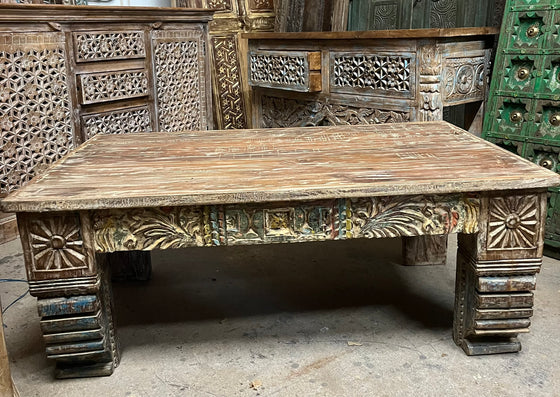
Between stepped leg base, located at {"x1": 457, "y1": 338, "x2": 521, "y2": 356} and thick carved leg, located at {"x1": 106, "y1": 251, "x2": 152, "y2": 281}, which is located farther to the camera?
thick carved leg, located at {"x1": 106, "y1": 251, "x2": 152, "y2": 281}

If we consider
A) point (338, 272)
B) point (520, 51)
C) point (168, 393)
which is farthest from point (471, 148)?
point (168, 393)

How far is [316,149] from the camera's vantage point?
2254 mm

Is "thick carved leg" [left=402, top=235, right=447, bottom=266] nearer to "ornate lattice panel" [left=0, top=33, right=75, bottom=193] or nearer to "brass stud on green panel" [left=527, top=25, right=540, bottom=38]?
"brass stud on green panel" [left=527, top=25, right=540, bottom=38]

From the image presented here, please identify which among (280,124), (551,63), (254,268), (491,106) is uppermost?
(551,63)

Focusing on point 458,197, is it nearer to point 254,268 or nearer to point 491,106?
point 254,268

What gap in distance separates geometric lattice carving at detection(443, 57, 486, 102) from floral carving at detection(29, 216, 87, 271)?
2242mm

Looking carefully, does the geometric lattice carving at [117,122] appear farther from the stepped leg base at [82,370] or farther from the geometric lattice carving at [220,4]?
the stepped leg base at [82,370]

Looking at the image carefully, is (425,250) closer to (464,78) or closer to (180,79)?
(464,78)

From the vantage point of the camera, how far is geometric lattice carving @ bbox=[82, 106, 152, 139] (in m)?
3.53

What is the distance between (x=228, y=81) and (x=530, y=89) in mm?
2606

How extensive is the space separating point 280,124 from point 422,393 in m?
2.91

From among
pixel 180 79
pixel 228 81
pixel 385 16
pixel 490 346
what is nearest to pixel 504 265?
pixel 490 346

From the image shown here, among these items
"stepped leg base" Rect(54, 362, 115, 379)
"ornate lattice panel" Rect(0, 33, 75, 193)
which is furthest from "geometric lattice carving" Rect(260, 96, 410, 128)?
"stepped leg base" Rect(54, 362, 115, 379)

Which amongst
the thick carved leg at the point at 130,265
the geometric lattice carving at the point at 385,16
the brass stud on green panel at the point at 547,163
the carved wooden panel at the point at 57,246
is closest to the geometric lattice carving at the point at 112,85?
the thick carved leg at the point at 130,265
